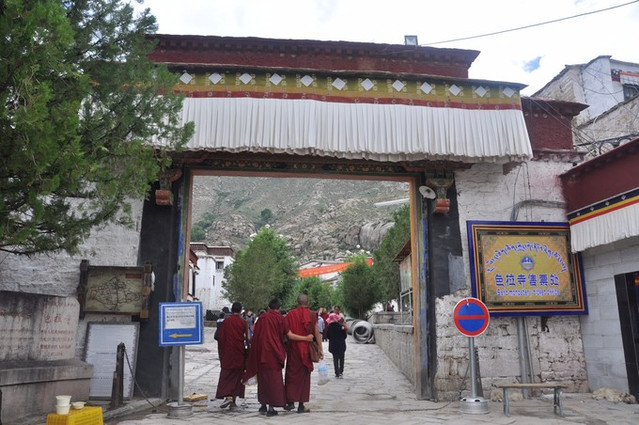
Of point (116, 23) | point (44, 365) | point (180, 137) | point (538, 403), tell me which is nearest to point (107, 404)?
point (44, 365)

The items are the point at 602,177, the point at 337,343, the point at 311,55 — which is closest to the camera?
the point at 602,177

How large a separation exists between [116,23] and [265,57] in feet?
13.6

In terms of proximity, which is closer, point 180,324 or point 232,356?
point 180,324

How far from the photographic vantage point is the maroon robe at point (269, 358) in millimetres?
6496

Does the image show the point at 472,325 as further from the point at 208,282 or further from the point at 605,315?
the point at 208,282

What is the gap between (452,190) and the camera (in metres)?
8.14

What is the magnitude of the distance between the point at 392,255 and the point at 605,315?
1777cm

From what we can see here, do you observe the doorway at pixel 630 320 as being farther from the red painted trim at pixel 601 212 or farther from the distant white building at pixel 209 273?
the distant white building at pixel 209 273

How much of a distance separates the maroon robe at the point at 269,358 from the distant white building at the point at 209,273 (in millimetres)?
37088

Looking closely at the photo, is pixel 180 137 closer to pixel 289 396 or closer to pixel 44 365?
pixel 44 365

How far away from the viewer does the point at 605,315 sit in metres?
7.53

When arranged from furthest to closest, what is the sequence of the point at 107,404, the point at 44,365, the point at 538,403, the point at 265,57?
the point at 265,57 < the point at 538,403 < the point at 107,404 < the point at 44,365

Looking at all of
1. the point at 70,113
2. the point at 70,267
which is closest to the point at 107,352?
the point at 70,267

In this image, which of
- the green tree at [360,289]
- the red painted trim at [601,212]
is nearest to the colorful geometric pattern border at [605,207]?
the red painted trim at [601,212]
